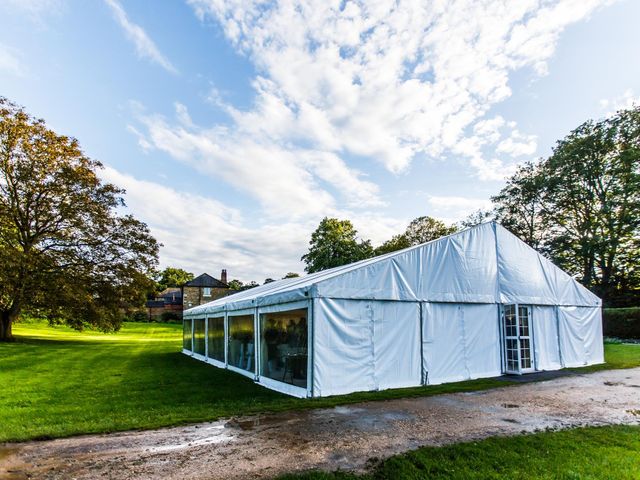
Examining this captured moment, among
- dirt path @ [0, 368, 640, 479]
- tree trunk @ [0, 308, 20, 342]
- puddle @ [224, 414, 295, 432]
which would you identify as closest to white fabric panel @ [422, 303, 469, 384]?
dirt path @ [0, 368, 640, 479]

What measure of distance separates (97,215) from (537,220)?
2899 centimetres

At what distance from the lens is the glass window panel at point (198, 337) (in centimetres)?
1466

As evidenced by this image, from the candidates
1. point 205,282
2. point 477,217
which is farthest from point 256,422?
point 205,282

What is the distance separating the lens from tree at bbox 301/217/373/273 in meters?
37.9

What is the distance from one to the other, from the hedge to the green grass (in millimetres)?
21411

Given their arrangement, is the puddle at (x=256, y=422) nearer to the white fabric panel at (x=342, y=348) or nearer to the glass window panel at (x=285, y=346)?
the white fabric panel at (x=342, y=348)

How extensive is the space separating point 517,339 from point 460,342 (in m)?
2.07

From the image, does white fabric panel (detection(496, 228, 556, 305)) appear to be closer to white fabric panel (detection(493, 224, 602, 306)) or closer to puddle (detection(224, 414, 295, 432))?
white fabric panel (detection(493, 224, 602, 306))

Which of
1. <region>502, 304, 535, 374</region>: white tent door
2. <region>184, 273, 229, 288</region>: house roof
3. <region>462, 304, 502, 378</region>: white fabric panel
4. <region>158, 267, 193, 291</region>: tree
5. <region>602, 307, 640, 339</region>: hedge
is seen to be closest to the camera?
<region>462, 304, 502, 378</region>: white fabric panel

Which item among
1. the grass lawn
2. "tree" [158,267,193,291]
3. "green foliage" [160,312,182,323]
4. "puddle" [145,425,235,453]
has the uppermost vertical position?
"tree" [158,267,193,291]

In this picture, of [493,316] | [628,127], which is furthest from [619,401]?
[628,127]

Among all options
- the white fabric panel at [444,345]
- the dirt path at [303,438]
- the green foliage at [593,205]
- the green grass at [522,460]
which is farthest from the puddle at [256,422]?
the green foliage at [593,205]

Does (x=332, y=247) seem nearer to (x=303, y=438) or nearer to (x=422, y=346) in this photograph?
(x=422, y=346)

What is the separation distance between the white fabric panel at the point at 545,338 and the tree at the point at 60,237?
19449 millimetres
